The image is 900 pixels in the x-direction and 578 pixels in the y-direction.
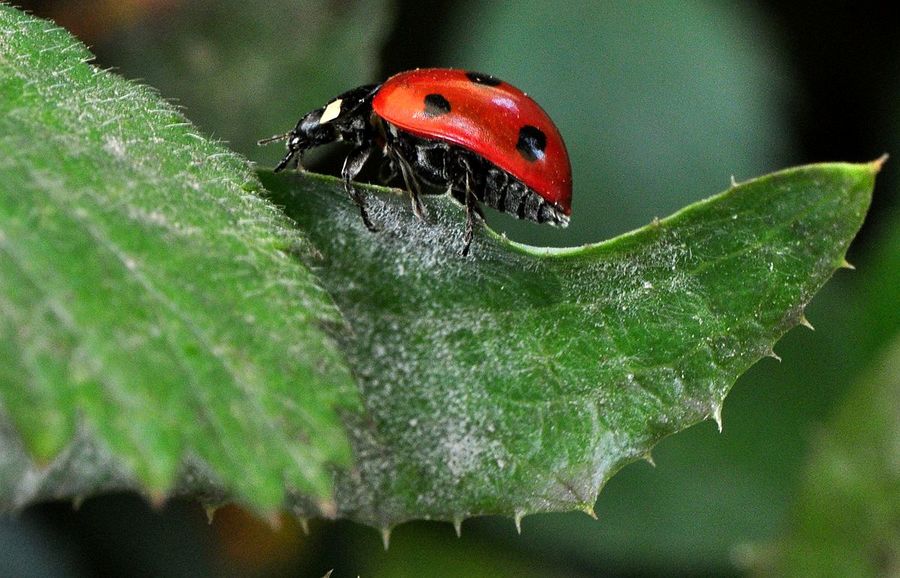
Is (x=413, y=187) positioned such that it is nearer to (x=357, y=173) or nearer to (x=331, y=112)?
(x=357, y=173)

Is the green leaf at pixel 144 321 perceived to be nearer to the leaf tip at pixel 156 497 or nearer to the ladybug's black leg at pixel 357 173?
the leaf tip at pixel 156 497

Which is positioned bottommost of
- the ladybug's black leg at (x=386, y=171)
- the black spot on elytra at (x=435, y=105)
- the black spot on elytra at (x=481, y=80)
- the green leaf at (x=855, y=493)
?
the green leaf at (x=855, y=493)

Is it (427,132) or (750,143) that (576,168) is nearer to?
(750,143)

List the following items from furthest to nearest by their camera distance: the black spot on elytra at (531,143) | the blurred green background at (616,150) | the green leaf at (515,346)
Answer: the blurred green background at (616,150) → the black spot on elytra at (531,143) → the green leaf at (515,346)

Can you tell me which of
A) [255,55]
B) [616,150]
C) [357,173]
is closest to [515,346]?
[357,173]

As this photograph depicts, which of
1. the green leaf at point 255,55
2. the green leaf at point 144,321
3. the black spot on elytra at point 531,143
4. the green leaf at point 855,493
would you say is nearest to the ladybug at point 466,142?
the black spot on elytra at point 531,143

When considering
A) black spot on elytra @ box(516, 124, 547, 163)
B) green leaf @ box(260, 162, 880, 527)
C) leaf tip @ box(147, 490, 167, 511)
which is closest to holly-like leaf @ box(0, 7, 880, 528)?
green leaf @ box(260, 162, 880, 527)

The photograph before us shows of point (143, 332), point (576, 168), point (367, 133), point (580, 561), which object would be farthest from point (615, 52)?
point (143, 332)
